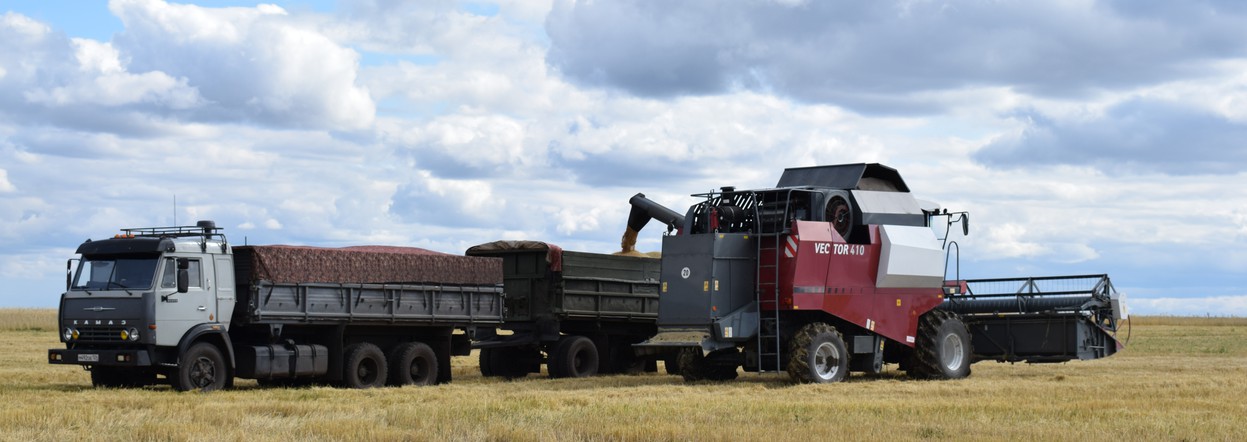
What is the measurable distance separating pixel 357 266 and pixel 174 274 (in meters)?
3.09

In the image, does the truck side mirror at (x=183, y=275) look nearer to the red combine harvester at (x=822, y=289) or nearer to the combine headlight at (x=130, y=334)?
the combine headlight at (x=130, y=334)

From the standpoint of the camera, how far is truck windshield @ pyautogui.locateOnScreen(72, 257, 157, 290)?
66.7ft

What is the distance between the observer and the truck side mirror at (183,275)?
65.5 ft

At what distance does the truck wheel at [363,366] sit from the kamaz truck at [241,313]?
21 millimetres

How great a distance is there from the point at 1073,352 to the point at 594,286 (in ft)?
29.7

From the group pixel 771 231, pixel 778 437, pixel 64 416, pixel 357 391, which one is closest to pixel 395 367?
pixel 357 391

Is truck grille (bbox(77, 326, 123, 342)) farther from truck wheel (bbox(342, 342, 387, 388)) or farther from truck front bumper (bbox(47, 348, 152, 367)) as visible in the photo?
truck wheel (bbox(342, 342, 387, 388))

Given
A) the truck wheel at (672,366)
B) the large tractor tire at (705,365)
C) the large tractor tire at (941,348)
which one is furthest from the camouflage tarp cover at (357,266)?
the large tractor tire at (941,348)

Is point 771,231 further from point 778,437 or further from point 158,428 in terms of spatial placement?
point 158,428

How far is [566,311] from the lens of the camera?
25.6 m

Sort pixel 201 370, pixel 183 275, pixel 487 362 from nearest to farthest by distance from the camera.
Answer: pixel 183 275, pixel 201 370, pixel 487 362

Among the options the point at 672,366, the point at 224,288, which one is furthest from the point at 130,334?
the point at 672,366

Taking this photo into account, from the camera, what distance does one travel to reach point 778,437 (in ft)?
43.5

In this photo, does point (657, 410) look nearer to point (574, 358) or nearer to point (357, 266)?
point (357, 266)
